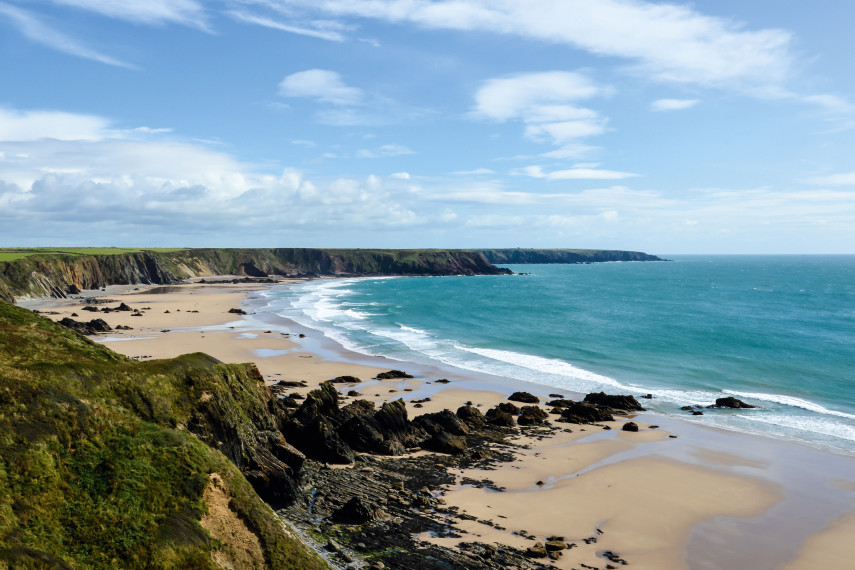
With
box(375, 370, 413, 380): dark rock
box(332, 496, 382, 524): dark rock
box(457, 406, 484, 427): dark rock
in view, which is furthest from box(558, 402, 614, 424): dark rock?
box(332, 496, 382, 524): dark rock

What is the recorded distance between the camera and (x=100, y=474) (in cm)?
1388

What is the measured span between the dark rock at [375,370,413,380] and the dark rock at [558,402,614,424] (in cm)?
1495

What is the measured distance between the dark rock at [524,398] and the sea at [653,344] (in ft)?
19.6

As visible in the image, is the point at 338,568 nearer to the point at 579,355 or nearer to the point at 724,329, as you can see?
the point at 579,355

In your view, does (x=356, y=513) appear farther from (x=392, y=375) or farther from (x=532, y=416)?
(x=392, y=375)

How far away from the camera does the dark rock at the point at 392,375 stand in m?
45.7

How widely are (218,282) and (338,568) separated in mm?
161577

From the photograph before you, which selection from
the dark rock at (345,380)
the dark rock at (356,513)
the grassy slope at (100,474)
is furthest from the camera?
the dark rock at (345,380)

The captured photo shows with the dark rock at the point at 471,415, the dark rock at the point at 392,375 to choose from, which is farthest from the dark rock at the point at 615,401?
the dark rock at the point at 392,375

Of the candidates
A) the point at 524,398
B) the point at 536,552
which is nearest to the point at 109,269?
the point at 524,398

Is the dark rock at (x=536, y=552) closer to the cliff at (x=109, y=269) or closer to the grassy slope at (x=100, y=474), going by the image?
the grassy slope at (x=100, y=474)

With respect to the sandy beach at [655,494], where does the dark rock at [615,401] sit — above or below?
→ above

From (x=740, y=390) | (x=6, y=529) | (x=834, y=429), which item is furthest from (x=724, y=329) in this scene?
(x=6, y=529)

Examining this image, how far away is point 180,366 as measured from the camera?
66.3ft
